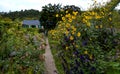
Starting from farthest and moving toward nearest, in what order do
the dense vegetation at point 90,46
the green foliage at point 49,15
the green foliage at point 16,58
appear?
the green foliage at point 49,15 < the green foliage at point 16,58 < the dense vegetation at point 90,46

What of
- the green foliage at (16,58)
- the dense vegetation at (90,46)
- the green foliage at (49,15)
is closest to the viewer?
the dense vegetation at (90,46)

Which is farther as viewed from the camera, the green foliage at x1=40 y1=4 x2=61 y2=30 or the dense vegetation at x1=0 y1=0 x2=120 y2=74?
the green foliage at x1=40 y1=4 x2=61 y2=30

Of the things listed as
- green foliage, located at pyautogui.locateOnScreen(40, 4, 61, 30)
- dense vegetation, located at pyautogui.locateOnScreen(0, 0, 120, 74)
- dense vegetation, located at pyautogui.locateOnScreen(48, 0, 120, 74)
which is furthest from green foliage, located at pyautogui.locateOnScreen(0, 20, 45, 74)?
green foliage, located at pyautogui.locateOnScreen(40, 4, 61, 30)

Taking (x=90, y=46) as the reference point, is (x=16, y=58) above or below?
below

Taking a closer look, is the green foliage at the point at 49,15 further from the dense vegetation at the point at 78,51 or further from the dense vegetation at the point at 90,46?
the dense vegetation at the point at 78,51

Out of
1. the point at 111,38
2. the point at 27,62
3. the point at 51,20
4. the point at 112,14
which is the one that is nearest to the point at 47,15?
the point at 51,20

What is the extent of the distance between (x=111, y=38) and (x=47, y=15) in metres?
26.4

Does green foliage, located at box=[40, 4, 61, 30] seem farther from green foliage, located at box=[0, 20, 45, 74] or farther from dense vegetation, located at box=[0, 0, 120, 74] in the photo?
green foliage, located at box=[0, 20, 45, 74]

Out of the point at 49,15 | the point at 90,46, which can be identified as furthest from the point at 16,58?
the point at 49,15

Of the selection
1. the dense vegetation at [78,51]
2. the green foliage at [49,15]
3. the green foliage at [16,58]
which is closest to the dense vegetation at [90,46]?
the dense vegetation at [78,51]

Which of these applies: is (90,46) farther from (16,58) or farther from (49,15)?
(49,15)

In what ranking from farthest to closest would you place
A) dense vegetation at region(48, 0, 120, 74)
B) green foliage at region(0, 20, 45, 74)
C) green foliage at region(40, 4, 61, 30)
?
green foliage at region(40, 4, 61, 30)
green foliage at region(0, 20, 45, 74)
dense vegetation at region(48, 0, 120, 74)

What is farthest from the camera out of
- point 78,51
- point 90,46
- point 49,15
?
point 49,15

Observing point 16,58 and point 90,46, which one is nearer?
point 16,58
